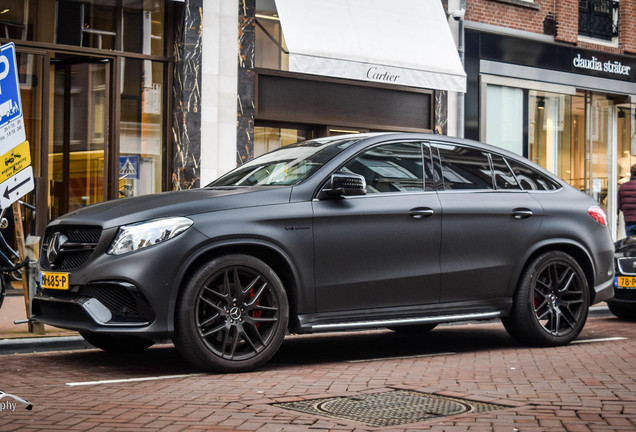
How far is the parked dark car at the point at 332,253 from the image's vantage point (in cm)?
645

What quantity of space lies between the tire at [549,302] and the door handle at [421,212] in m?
1.15

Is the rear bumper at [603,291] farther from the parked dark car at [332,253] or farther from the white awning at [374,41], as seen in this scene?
the white awning at [374,41]

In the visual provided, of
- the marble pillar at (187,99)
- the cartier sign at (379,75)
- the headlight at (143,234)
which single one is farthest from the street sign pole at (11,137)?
the cartier sign at (379,75)

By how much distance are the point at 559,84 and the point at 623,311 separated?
31.5ft

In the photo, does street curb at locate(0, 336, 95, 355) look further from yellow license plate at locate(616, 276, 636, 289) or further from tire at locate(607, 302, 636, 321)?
tire at locate(607, 302, 636, 321)

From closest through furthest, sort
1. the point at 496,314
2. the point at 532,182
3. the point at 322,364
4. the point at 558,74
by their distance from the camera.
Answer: the point at 322,364 → the point at 496,314 → the point at 532,182 → the point at 558,74

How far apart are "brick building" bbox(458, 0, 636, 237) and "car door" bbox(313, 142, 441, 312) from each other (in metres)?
11.1

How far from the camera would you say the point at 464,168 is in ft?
26.5

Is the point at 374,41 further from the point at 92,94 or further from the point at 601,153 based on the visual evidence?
the point at 601,153

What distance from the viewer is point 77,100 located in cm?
1371

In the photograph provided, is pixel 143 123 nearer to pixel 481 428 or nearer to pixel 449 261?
pixel 449 261

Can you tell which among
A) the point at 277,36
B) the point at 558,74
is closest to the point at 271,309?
the point at 277,36

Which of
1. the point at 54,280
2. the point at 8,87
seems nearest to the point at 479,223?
the point at 54,280

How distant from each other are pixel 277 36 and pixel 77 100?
3572 millimetres
